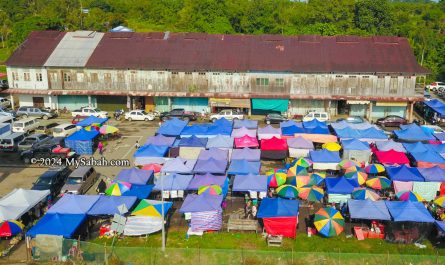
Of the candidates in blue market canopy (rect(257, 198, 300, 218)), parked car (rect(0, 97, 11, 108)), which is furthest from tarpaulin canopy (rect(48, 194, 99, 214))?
parked car (rect(0, 97, 11, 108))

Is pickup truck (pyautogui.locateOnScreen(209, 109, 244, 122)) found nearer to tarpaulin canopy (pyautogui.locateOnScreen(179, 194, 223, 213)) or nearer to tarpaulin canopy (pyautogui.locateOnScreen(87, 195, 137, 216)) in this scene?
tarpaulin canopy (pyautogui.locateOnScreen(179, 194, 223, 213))

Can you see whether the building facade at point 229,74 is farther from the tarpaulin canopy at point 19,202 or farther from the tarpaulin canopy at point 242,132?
the tarpaulin canopy at point 19,202

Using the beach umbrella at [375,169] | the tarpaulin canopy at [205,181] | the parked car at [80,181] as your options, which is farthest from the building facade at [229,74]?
the tarpaulin canopy at [205,181]

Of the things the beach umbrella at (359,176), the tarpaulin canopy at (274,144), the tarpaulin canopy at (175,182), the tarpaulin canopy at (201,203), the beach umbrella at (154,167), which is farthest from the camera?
the tarpaulin canopy at (274,144)

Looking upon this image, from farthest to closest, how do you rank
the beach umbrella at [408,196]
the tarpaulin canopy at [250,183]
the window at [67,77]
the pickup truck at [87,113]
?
1. the window at [67,77]
2. the pickup truck at [87,113]
3. the tarpaulin canopy at [250,183]
4. the beach umbrella at [408,196]

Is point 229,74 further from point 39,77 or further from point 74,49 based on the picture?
point 39,77

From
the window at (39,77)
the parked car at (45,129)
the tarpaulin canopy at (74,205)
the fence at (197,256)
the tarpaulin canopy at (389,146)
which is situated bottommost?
the fence at (197,256)
